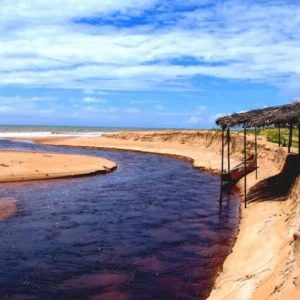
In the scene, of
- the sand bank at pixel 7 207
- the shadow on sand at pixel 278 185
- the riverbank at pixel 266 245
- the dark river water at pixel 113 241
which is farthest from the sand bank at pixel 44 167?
the shadow on sand at pixel 278 185

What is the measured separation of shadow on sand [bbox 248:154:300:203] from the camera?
17827 millimetres

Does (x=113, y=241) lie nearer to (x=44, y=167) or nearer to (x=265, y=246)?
(x=265, y=246)

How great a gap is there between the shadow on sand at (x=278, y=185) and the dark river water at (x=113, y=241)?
44.2 inches

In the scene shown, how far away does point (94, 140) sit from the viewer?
65125mm

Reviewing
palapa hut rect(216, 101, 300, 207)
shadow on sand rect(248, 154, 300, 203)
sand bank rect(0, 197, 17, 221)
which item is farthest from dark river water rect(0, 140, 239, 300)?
palapa hut rect(216, 101, 300, 207)

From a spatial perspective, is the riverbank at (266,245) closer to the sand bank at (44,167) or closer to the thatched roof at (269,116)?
the thatched roof at (269,116)

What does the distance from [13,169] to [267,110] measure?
1577cm

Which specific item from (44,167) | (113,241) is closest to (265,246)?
(113,241)

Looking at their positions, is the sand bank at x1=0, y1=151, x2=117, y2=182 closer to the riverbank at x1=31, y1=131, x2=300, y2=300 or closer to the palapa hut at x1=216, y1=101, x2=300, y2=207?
the riverbank at x1=31, y1=131, x2=300, y2=300

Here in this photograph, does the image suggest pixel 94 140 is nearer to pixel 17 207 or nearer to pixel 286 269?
Answer: pixel 17 207

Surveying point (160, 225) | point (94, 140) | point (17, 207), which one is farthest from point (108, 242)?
point (94, 140)

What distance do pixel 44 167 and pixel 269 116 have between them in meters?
15.8

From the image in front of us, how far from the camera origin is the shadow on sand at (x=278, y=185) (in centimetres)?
1783

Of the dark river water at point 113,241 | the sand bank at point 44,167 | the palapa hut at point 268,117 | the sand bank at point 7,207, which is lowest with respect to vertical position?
the dark river water at point 113,241
